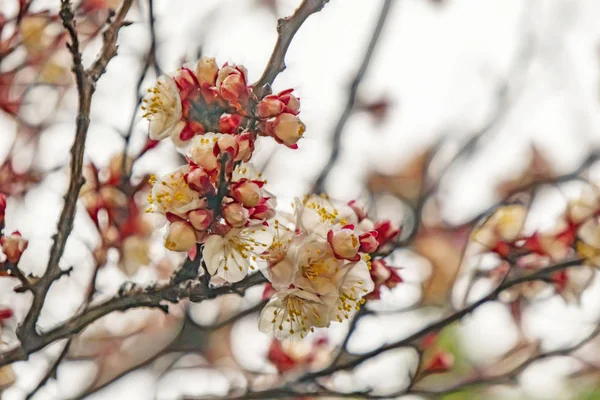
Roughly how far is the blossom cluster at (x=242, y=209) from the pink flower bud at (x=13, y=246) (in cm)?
16

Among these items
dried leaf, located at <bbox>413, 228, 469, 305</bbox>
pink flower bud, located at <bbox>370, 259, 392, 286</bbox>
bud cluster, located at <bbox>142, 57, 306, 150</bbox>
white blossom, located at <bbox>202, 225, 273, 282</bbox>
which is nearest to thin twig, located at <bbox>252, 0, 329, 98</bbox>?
bud cluster, located at <bbox>142, 57, 306, 150</bbox>

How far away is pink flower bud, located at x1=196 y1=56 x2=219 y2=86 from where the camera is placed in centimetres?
59

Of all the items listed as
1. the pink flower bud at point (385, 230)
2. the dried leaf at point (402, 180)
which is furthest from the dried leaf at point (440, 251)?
the pink flower bud at point (385, 230)

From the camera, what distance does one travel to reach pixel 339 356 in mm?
906

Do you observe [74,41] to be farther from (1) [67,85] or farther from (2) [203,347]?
(2) [203,347]

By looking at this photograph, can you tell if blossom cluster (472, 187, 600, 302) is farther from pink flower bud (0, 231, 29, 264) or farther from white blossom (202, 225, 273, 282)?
pink flower bud (0, 231, 29, 264)

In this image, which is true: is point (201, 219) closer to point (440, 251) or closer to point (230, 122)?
point (230, 122)

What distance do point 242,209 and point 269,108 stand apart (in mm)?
91

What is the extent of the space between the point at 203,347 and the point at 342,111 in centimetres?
62

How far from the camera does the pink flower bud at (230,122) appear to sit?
0.57 m

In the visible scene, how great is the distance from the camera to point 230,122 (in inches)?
22.5

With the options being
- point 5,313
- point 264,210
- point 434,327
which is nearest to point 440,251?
point 434,327

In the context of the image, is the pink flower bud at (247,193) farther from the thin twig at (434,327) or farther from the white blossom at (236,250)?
the thin twig at (434,327)

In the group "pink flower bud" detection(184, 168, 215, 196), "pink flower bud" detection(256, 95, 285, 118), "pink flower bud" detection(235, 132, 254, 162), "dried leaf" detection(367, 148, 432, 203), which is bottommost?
"pink flower bud" detection(184, 168, 215, 196)
